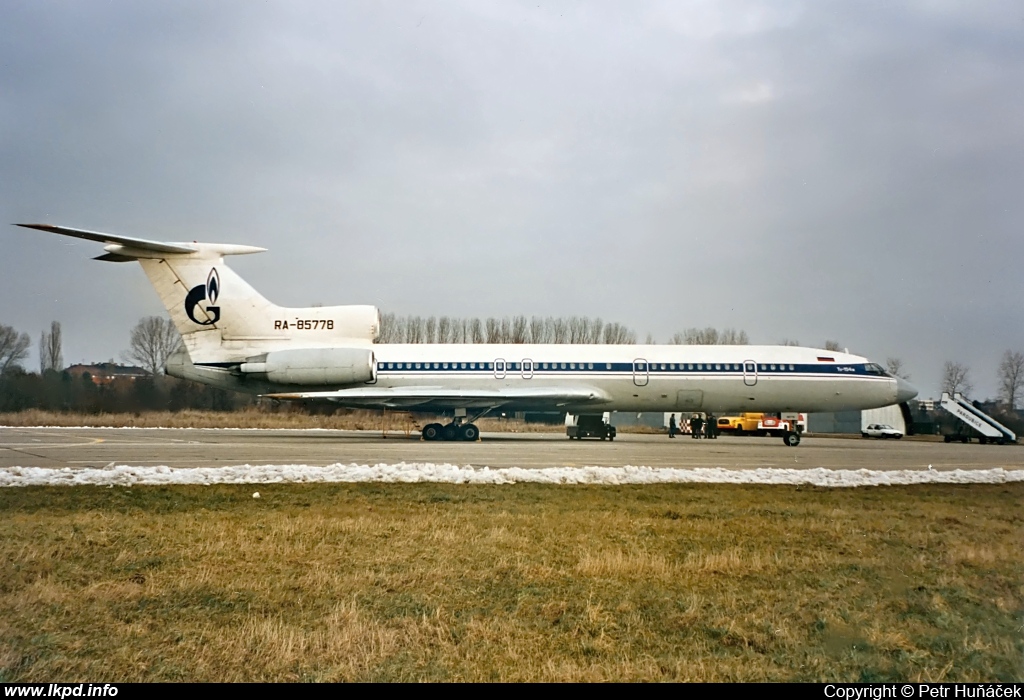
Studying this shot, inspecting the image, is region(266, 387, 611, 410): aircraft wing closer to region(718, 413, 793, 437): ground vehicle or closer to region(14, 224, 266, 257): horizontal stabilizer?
region(14, 224, 266, 257): horizontal stabilizer

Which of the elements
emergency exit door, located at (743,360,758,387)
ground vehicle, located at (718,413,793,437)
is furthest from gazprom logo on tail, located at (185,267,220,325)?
ground vehicle, located at (718,413,793,437)

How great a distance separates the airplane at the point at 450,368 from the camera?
2286 cm

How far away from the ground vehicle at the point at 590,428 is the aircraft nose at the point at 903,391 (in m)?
11.4

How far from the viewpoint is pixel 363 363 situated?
23.8 m

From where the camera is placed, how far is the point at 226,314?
75.8ft

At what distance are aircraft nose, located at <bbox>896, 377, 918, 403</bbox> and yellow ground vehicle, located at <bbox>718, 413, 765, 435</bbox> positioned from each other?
2082 centimetres

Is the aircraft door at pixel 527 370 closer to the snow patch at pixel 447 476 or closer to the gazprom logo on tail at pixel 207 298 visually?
the gazprom logo on tail at pixel 207 298

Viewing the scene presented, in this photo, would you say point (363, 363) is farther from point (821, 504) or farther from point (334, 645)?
point (334, 645)

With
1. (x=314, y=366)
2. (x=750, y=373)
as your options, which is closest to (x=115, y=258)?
(x=314, y=366)

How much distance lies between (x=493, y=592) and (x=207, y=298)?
19.9 metres

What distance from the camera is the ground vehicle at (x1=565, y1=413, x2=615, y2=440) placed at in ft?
95.1

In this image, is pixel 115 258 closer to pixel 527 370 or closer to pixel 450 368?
pixel 450 368

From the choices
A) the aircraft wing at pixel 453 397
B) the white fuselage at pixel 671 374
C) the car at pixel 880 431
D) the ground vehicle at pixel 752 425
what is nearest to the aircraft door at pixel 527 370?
the white fuselage at pixel 671 374
